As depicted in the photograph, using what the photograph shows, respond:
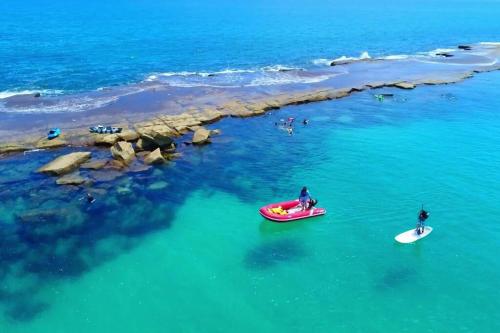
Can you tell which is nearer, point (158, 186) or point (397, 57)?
point (158, 186)

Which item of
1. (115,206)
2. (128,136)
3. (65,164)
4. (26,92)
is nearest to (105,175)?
(65,164)

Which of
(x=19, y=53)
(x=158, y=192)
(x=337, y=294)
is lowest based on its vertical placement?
(x=337, y=294)

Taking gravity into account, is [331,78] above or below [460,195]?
above

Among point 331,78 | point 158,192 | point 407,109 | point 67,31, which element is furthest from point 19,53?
point 407,109

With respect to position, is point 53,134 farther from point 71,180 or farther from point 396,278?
point 396,278

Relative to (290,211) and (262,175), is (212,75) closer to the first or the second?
(262,175)

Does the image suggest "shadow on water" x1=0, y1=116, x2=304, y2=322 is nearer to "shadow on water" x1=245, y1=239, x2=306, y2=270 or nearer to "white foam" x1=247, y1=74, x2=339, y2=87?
"shadow on water" x1=245, y1=239, x2=306, y2=270

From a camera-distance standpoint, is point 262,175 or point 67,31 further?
point 67,31
